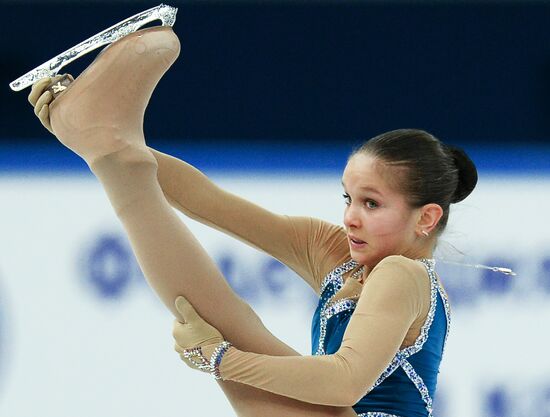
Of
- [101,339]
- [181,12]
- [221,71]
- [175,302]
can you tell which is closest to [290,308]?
[101,339]

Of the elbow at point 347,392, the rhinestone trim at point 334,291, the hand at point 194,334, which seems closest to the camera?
the elbow at point 347,392

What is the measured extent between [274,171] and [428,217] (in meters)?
1.21

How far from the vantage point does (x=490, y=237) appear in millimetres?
3311

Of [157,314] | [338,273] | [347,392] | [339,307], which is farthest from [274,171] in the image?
[347,392]

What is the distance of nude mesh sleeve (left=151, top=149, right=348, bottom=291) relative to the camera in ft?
7.82

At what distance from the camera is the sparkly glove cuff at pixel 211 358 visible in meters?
2.01

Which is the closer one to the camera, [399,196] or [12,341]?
[399,196]

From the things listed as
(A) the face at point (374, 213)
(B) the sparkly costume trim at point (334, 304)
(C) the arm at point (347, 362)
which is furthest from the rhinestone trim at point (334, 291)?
(C) the arm at point (347, 362)

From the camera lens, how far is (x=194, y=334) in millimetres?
2045

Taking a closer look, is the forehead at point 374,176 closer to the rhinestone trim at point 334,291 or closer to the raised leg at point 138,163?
the rhinestone trim at point 334,291

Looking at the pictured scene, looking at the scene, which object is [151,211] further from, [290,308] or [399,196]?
[290,308]

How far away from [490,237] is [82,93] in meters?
1.69

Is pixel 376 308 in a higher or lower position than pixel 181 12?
lower

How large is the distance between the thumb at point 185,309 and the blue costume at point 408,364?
0.33 metres
